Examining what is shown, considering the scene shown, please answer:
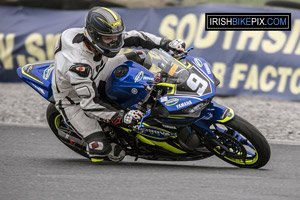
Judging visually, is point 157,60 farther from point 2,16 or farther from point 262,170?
point 2,16

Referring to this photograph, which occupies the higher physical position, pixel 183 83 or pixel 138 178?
pixel 183 83

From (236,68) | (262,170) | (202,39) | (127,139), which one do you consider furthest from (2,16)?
(262,170)

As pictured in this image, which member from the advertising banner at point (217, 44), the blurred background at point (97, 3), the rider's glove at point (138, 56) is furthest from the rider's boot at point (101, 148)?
the blurred background at point (97, 3)

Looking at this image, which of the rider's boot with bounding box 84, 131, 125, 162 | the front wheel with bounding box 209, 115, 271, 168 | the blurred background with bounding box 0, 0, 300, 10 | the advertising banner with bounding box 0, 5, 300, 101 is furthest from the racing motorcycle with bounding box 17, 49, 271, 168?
the blurred background with bounding box 0, 0, 300, 10

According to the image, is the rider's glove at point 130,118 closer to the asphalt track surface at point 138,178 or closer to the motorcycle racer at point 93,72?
the motorcycle racer at point 93,72

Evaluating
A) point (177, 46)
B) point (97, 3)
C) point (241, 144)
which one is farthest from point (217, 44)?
point (241, 144)

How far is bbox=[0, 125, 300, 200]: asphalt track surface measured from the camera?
15.8ft

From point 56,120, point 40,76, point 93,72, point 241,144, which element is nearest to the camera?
point 241,144

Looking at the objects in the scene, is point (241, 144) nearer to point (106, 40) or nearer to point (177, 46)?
point (177, 46)

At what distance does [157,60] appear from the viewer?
5.58 meters

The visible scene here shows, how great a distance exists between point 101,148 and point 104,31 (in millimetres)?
1237

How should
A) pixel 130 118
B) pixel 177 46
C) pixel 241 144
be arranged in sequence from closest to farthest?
pixel 130 118
pixel 241 144
pixel 177 46

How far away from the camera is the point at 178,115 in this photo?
543cm

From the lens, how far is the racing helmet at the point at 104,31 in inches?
219
